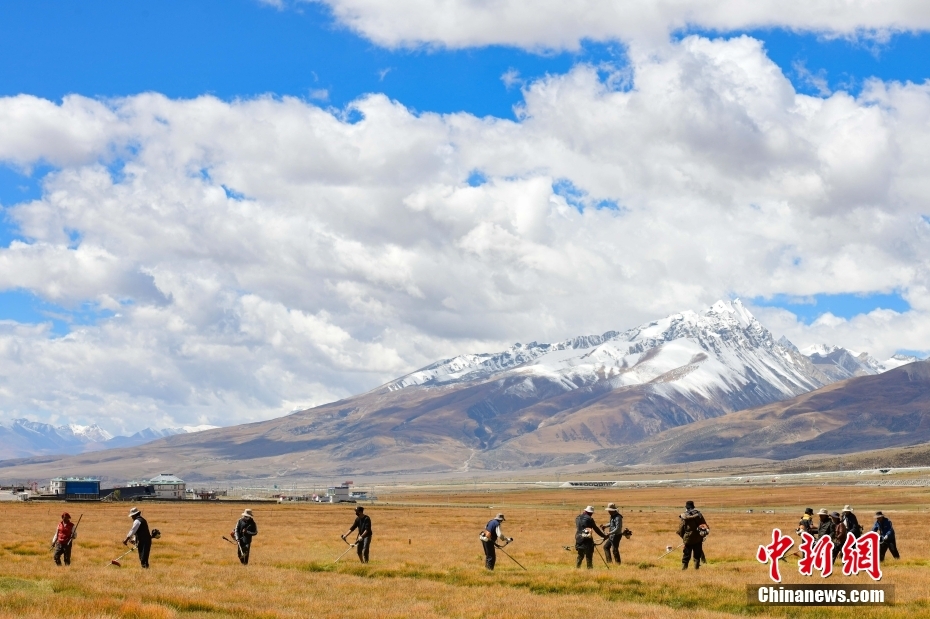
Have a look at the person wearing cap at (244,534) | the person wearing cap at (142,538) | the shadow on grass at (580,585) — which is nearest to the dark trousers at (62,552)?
the person wearing cap at (142,538)

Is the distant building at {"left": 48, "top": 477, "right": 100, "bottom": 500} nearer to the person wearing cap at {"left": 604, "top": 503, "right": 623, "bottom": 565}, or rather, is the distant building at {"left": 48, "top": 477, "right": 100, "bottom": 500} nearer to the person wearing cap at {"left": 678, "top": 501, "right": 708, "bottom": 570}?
the person wearing cap at {"left": 604, "top": 503, "right": 623, "bottom": 565}

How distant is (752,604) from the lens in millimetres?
27172

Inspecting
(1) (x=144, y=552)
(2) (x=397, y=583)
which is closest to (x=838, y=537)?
(2) (x=397, y=583)

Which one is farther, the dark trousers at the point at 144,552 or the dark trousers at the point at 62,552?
the dark trousers at the point at 62,552

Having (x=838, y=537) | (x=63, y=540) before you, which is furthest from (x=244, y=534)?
(x=838, y=537)

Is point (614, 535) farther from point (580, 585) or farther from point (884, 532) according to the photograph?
point (884, 532)

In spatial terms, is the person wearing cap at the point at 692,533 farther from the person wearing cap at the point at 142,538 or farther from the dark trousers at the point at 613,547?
the person wearing cap at the point at 142,538

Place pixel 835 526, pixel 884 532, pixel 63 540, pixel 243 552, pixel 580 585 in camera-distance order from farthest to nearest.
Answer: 1. pixel 884 532
2. pixel 243 552
3. pixel 835 526
4. pixel 63 540
5. pixel 580 585

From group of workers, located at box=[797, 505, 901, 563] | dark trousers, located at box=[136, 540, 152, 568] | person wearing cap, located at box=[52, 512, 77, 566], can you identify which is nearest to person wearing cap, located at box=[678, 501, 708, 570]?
group of workers, located at box=[797, 505, 901, 563]

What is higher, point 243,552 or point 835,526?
point 835,526

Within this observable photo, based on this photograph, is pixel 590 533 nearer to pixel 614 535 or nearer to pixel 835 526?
pixel 614 535

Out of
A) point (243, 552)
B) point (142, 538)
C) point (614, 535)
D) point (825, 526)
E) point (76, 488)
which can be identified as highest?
point (825, 526)

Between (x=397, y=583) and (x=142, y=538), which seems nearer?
(x=397, y=583)

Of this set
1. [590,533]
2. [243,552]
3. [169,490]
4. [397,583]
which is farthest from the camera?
[169,490]
